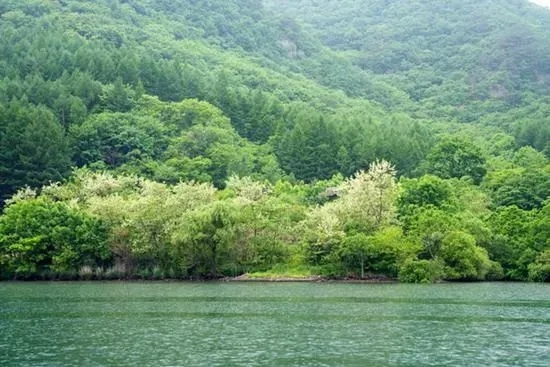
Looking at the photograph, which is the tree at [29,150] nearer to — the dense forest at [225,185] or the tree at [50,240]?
the dense forest at [225,185]

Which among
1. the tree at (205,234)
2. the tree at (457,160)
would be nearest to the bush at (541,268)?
the tree at (205,234)

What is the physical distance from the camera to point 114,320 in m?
46.7

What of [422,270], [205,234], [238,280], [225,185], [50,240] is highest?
[225,185]

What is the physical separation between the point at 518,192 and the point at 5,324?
8039cm

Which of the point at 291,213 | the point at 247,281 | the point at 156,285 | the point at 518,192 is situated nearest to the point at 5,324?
the point at 156,285

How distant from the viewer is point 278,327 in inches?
1715

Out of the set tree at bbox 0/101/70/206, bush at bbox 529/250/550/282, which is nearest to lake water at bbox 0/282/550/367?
bush at bbox 529/250/550/282

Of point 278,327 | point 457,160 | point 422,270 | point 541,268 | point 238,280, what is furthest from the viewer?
point 457,160

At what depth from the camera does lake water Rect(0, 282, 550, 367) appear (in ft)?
109

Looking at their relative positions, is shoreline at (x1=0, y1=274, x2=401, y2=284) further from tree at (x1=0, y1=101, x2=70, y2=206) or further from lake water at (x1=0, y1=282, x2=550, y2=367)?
tree at (x1=0, y1=101, x2=70, y2=206)

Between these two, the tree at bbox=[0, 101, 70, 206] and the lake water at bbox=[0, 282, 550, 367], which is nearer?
the lake water at bbox=[0, 282, 550, 367]

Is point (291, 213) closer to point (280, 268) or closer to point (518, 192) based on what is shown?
point (280, 268)

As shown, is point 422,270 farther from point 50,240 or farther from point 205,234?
point 50,240

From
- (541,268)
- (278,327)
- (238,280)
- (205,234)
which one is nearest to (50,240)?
(205,234)
